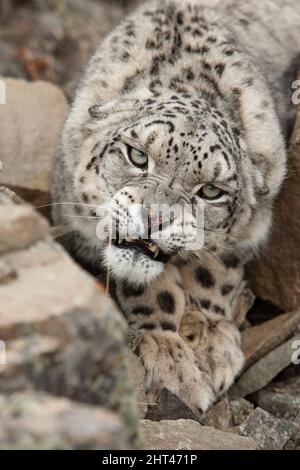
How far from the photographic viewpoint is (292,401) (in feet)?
18.2

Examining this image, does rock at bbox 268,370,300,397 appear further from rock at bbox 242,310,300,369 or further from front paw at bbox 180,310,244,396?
front paw at bbox 180,310,244,396

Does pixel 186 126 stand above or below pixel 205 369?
above

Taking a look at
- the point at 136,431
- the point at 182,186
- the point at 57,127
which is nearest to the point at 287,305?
the point at 182,186

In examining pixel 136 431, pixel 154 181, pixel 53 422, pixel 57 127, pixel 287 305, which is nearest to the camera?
pixel 53 422

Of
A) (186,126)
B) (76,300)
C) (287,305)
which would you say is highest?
(186,126)

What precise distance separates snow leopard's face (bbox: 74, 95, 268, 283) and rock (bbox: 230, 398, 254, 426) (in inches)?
36.8

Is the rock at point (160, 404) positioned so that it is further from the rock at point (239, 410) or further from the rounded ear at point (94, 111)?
the rounded ear at point (94, 111)

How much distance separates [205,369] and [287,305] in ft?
3.49

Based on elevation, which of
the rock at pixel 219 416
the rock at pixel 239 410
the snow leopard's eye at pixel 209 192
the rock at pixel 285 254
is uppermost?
the snow leopard's eye at pixel 209 192

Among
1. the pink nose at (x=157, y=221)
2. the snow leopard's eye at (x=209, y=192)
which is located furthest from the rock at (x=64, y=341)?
the snow leopard's eye at (x=209, y=192)

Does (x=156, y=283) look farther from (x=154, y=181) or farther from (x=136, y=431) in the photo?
(x=136, y=431)

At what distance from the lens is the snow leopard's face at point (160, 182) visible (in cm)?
491

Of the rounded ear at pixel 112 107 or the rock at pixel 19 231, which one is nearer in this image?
the rock at pixel 19 231
